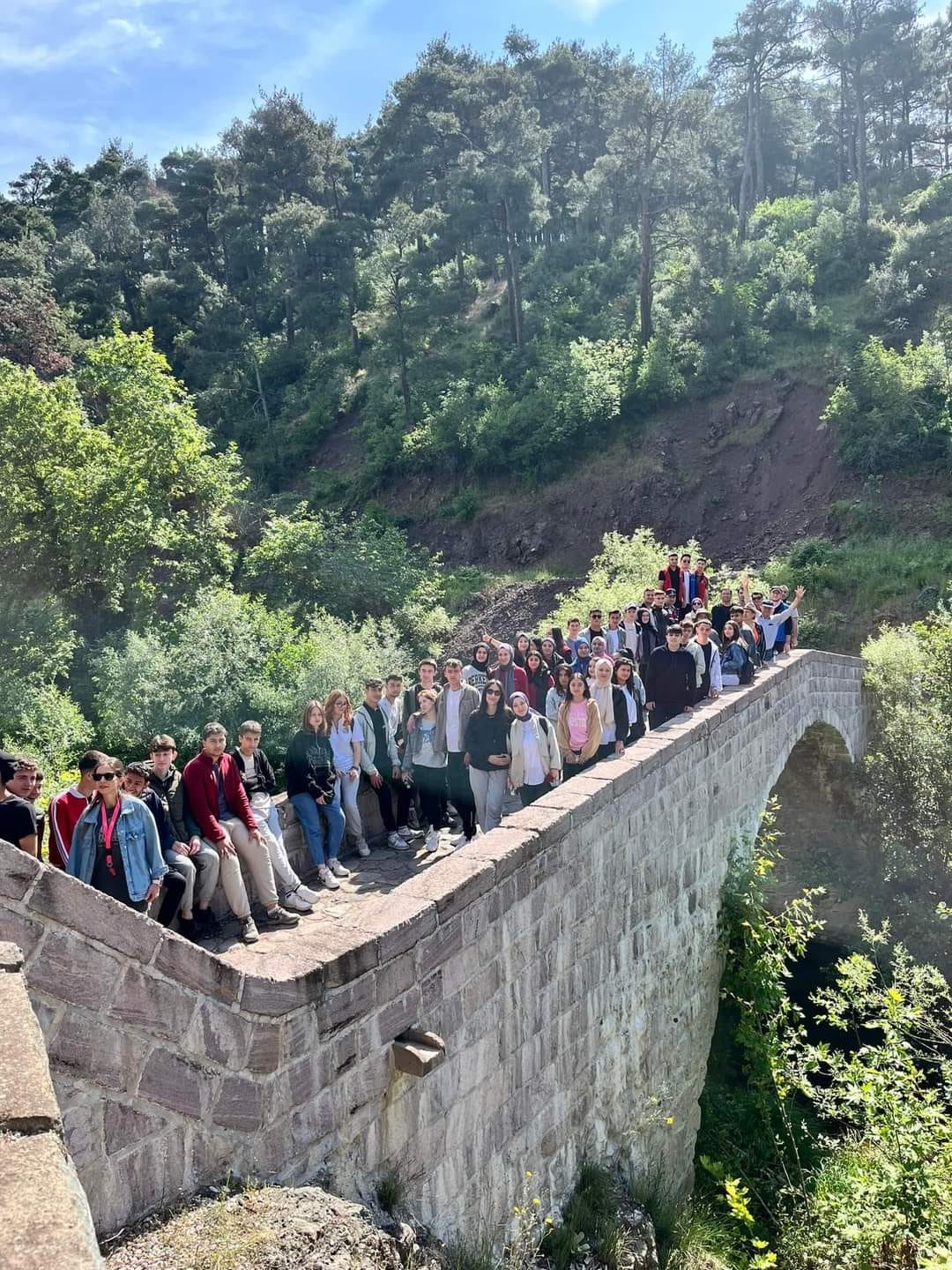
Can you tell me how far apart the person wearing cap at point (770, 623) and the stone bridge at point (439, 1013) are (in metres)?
3.93

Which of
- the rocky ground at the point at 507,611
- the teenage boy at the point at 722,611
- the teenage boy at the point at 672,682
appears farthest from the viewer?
the rocky ground at the point at 507,611

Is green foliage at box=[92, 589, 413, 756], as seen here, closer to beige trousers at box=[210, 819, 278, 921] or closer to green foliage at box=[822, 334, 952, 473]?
beige trousers at box=[210, 819, 278, 921]

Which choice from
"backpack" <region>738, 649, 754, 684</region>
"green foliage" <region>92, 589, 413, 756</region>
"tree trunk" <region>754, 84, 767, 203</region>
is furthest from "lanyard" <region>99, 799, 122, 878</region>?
"tree trunk" <region>754, 84, 767, 203</region>

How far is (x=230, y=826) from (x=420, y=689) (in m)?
2.78

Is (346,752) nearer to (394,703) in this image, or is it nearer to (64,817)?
(394,703)

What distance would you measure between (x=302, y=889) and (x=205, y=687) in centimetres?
986

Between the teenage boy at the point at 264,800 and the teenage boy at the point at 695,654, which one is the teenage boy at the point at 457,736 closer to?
the teenage boy at the point at 264,800

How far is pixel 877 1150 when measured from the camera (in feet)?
25.5

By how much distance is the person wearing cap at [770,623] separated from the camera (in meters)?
13.5

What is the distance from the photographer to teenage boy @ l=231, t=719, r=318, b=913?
6336 millimetres

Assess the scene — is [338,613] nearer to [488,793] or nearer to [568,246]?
[488,793]

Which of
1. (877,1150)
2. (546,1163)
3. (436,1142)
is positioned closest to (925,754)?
(877,1150)

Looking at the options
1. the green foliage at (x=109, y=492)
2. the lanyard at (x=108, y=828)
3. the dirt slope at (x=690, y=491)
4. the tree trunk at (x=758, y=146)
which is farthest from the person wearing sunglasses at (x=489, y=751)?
the tree trunk at (x=758, y=146)

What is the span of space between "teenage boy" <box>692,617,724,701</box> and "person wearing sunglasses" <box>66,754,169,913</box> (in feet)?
21.3
